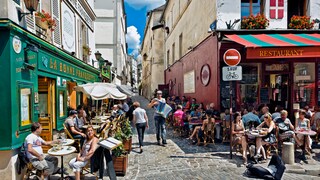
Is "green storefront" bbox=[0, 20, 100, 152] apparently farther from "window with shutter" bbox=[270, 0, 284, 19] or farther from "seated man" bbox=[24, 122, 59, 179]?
"window with shutter" bbox=[270, 0, 284, 19]

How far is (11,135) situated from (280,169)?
5.87m

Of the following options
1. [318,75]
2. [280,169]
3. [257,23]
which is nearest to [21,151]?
[280,169]

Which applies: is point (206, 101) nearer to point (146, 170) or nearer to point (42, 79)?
point (146, 170)

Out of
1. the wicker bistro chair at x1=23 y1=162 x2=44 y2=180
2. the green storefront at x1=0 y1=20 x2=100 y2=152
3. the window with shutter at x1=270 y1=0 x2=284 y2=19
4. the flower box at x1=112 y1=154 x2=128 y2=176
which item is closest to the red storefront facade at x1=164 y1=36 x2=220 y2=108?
the window with shutter at x1=270 y1=0 x2=284 y2=19

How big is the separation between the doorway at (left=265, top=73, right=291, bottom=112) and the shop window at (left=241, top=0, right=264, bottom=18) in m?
2.66

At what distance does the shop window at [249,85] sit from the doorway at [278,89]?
53 centimetres

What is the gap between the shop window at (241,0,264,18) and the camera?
31.5 ft

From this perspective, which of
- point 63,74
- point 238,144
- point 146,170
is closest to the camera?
point 146,170

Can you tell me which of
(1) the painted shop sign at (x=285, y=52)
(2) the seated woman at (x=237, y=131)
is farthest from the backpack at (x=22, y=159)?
(1) the painted shop sign at (x=285, y=52)

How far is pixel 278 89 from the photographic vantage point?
10102mm

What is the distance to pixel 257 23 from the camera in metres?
9.14

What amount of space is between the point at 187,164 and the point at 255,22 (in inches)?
240

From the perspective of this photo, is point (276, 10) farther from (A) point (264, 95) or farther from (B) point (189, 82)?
(B) point (189, 82)

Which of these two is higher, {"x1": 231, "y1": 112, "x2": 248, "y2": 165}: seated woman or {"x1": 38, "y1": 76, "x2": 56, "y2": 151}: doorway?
{"x1": 38, "y1": 76, "x2": 56, "y2": 151}: doorway
